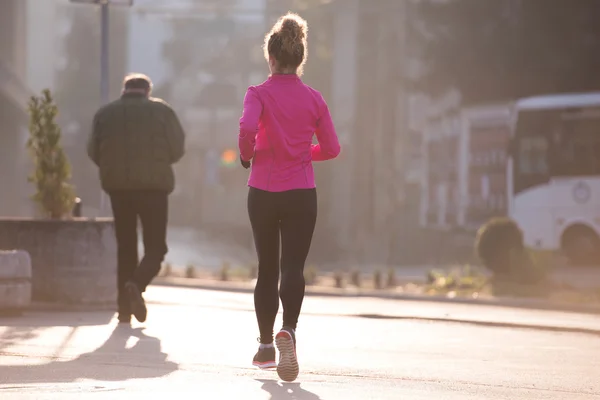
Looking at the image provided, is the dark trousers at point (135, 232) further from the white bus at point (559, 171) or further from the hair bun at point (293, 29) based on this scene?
the white bus at point (559, 171)

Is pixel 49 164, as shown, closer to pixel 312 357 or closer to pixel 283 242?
pixel 312 357

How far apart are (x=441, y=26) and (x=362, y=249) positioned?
1275 centimetres

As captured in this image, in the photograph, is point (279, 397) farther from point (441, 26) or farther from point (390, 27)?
point (390, 27)

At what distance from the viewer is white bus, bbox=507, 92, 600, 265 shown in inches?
1056

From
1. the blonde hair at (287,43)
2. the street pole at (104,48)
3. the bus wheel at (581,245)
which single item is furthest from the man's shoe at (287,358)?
the bus wheel at (581,245)

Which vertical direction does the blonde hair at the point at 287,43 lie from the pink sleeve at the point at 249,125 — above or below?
above

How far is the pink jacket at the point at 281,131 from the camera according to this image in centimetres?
768

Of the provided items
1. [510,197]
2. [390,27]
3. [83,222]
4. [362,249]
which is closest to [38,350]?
[83,222]

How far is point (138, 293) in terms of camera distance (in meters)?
10.6

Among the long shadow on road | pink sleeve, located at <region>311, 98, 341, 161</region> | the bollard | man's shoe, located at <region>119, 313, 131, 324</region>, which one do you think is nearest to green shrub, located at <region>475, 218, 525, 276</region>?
the bollard

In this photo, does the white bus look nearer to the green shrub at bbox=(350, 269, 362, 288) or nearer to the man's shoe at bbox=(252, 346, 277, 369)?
the green shrub at bbox=(350, 269, 362, 288)

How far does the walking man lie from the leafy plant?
1817mm

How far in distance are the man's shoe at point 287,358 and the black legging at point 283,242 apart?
0.84 feet

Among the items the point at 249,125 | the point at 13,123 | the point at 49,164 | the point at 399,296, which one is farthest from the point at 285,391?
the point at 13,123
